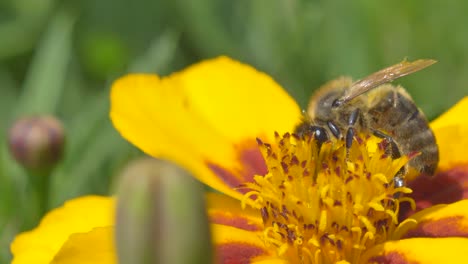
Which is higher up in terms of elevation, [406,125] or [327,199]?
[406,125]

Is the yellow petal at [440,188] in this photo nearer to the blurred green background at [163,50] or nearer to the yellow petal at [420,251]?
the yellow petal at [420,251]

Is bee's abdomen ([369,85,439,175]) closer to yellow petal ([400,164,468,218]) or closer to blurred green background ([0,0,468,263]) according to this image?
yellow petal ([400,164,468,218])

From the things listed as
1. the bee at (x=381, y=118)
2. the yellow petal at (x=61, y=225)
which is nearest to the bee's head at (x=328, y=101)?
the bee at (x=381, y=118)

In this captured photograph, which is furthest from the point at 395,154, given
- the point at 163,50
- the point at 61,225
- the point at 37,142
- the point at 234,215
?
the point at 163,50

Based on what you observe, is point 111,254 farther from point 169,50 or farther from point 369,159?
point 169,50

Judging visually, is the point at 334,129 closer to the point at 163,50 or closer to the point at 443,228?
the point at 443,228

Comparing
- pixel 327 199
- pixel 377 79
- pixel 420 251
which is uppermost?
pixel 377 79

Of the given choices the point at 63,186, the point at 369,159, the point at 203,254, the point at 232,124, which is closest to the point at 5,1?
the point at 63,186
